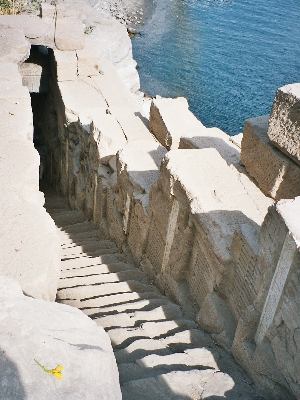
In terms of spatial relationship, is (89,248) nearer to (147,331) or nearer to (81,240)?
(81,240)

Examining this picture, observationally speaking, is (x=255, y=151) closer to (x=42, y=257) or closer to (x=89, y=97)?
(x=42, y=257)

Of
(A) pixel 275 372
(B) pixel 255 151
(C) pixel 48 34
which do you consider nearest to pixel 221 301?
(A) pixel 275 372

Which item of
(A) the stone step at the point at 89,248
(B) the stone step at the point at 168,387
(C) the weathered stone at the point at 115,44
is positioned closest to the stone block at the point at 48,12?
(C) the weathered stone at the point at 115,44

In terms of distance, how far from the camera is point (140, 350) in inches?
140

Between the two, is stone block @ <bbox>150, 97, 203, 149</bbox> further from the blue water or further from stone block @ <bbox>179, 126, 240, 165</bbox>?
the blue water

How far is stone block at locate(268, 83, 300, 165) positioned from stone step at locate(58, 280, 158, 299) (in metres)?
2.09

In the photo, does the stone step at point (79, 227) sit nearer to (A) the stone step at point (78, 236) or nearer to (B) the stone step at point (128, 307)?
(A) the stone step at point (78, 236)

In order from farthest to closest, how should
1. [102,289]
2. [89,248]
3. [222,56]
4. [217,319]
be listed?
[222,56]
[89,248]
[102,289]
[217,319]

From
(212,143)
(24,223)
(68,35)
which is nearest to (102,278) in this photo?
(24,223)

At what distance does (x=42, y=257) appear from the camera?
157 inches

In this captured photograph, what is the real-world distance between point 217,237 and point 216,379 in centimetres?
117

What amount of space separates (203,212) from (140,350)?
4.33 ft

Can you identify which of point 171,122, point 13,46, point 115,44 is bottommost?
point 115,44

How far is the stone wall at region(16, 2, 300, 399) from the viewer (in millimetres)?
3033
